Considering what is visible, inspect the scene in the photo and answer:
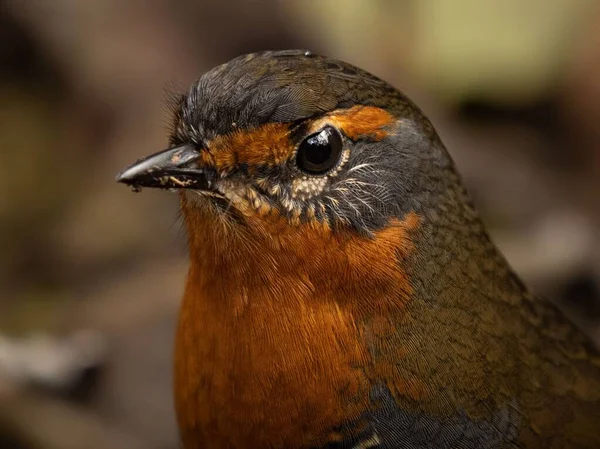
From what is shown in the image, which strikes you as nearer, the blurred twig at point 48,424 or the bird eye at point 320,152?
the bird eye at point 320,152

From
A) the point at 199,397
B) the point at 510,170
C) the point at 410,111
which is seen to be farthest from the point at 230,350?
the point at 510,170

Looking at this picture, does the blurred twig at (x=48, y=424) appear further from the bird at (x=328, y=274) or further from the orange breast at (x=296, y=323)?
the orange breast at (x=296, y=323)

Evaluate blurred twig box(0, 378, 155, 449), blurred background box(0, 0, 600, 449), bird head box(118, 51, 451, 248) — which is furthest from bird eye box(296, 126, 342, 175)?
→ blurred background box(0, 0, 600, 449)

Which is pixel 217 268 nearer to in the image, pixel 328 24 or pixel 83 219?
pixel 83 219

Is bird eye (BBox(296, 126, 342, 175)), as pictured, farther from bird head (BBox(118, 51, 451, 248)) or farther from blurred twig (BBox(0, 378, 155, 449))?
blurred twig (BBox(0, 378, 155, 449))

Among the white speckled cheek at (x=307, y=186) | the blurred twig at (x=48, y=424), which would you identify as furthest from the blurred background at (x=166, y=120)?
the white speckled cheek at (x=307, y=186)

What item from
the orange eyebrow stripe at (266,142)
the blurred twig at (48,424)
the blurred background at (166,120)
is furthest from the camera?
the blurred background at (166,120)
